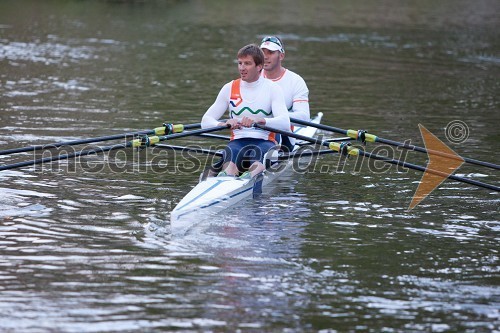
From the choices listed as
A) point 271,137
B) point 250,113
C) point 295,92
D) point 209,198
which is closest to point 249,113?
point 250,113

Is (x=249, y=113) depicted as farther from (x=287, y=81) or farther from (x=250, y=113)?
(x=287, y=81)

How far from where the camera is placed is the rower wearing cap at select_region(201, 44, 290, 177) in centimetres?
1007

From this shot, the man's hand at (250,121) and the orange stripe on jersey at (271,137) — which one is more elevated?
the man's hand at (250,121)

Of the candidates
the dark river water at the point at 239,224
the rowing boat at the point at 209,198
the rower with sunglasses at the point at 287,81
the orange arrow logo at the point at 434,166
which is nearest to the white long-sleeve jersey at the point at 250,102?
the rowing boat at the point at 209,198

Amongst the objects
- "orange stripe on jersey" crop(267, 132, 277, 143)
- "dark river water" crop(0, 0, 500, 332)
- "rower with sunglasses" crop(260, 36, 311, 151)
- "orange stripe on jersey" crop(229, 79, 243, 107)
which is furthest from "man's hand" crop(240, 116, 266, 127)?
"rower with sunglasses" crop(260, 36, 311, 151)

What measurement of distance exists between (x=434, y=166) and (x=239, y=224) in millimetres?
4258

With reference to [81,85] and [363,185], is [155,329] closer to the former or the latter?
[363,185]

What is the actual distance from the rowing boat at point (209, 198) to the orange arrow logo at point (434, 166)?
1.82 meters

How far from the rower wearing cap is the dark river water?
54 cm

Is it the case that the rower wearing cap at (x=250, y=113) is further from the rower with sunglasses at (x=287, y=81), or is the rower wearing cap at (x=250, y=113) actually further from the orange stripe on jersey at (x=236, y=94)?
the rower with sunglasses at (x=287, y=81)

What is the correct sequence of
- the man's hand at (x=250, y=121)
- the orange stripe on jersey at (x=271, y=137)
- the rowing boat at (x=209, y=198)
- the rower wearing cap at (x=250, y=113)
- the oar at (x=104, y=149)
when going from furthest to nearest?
the orange stripe on jersey at (x=271, y=137), the rower wearing cap at (x=250, y=113), the man's hand at (x=250, y=121), the oar at (x=104, y=149), the rowing boat at (x=209, y=198)

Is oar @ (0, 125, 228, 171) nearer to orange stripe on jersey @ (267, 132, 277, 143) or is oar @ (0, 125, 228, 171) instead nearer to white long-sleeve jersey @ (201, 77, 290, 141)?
white long-sleeve jersey @ (201, 77, 290, 141)

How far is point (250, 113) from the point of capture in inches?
404

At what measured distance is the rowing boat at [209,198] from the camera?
877 cm
